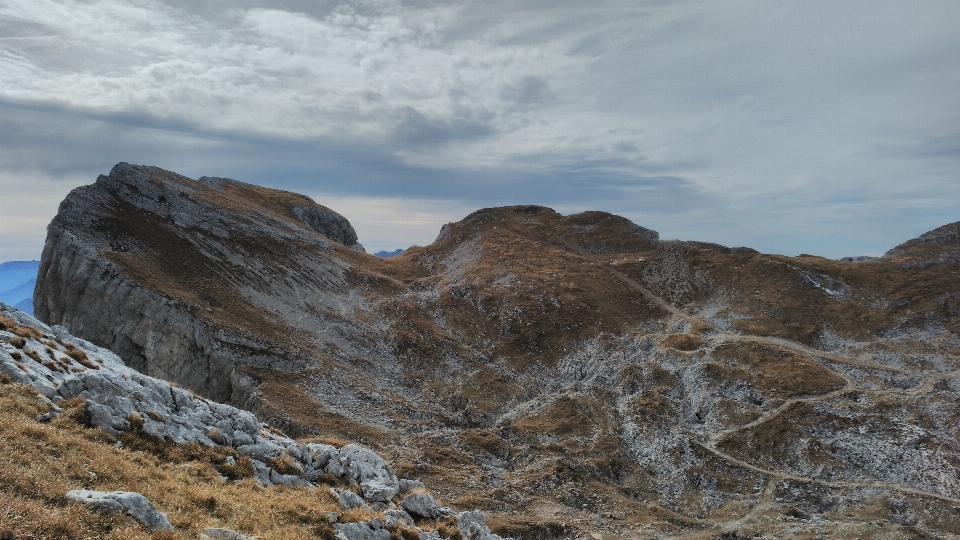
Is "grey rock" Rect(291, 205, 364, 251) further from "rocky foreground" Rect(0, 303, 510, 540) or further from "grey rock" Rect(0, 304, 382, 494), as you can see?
"rocky foreground" Rect(0, 303, 510, 540)

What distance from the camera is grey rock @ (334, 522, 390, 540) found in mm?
18061

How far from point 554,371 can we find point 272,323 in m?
42.3

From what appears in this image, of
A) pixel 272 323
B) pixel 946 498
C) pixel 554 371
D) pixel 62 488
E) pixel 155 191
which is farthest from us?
pixel 155 191

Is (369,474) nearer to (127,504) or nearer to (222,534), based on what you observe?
(222,534)

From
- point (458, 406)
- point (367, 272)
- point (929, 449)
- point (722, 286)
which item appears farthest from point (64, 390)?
point (722, 286)

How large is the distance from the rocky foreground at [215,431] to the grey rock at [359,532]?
0.04 metres

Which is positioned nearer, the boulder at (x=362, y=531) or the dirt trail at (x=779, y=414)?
the boulder at (x=362, y=531)

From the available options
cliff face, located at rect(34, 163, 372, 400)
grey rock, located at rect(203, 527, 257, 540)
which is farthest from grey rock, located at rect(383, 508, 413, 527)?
cliff face, located at rect(34, 163, 372, 400)

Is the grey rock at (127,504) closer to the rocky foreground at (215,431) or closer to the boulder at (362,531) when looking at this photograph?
the boulder at (362,531)

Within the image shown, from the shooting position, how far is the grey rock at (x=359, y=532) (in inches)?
711

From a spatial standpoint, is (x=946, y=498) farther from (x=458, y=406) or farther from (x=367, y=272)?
(x=367, y=272)

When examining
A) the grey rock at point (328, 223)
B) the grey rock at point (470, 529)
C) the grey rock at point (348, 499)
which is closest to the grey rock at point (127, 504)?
the grey rock at point (348, 499)

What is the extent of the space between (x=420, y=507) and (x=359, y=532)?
5787 millimetres

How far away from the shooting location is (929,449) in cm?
5325
